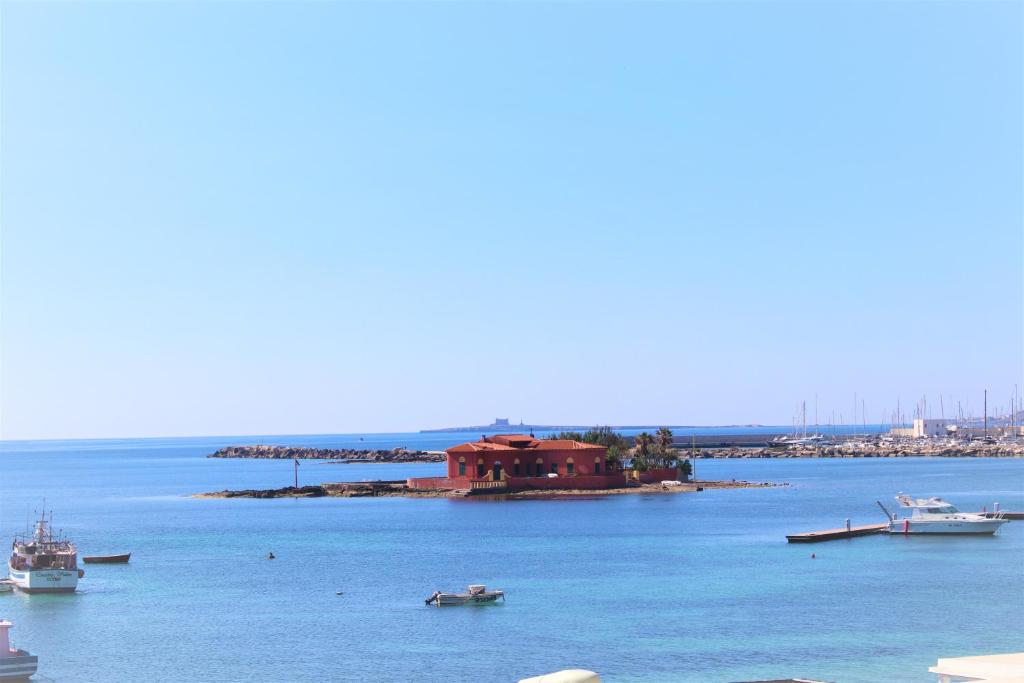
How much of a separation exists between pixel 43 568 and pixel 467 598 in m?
21.8

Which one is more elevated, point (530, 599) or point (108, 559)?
point (108, 559)

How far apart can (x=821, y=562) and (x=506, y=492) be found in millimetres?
54218

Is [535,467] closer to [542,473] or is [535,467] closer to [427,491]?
[542,473]

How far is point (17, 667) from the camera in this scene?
117 ft

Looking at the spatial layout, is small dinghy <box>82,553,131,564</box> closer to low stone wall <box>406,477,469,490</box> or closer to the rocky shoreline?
the rocky shoreline

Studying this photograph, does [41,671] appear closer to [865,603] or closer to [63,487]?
[865,603]

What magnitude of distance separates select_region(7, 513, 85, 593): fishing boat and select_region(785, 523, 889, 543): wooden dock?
42790 mm

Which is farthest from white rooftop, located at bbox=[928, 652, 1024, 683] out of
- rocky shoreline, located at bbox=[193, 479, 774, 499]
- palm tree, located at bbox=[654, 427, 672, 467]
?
palm tree, located at bbox=[654, 427, 672, 467]

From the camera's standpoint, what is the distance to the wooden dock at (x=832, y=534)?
73.4 m

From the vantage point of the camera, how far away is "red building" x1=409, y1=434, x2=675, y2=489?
4574 inches

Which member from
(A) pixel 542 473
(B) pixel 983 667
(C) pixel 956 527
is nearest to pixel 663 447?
(A) pixel 542 473

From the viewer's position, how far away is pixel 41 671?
39.8 m

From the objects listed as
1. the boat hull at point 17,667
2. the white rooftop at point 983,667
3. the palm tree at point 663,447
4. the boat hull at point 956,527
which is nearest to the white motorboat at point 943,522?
the boat hull at point 956,527

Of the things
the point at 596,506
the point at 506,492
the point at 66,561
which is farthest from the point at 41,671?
the point at 506,492
